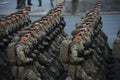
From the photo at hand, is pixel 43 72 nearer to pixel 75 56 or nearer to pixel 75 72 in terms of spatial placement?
pixel 75 72

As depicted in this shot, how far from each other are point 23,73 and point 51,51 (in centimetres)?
243

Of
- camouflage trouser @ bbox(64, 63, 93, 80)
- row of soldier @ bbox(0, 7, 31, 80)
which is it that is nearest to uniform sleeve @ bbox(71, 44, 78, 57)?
camouflage trouser @ bbox(64, 63, 93, 80)

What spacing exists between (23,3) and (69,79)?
13.9 meters

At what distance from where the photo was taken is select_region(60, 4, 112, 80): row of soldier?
8297 mm

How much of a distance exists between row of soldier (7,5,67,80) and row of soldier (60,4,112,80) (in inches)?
32.2

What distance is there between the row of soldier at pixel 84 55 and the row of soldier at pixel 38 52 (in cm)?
82

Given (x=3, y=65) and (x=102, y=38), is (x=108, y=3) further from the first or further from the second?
(x=3, y=65)

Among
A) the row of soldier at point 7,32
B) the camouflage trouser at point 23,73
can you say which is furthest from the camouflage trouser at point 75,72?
the row of soldier at point 7,32

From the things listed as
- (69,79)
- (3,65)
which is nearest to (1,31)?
(3,65)

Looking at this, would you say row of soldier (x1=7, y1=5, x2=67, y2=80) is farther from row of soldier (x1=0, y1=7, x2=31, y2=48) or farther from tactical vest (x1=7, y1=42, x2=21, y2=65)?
row of soldier (x1=0, y1=7, x2=31, y2=48)

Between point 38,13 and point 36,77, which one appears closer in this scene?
point 36,77

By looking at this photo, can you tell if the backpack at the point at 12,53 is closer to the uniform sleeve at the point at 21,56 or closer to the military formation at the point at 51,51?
the military formation at the point at 51,51

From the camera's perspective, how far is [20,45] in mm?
8508

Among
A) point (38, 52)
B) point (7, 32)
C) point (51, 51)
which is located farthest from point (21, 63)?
point (51, 51)
